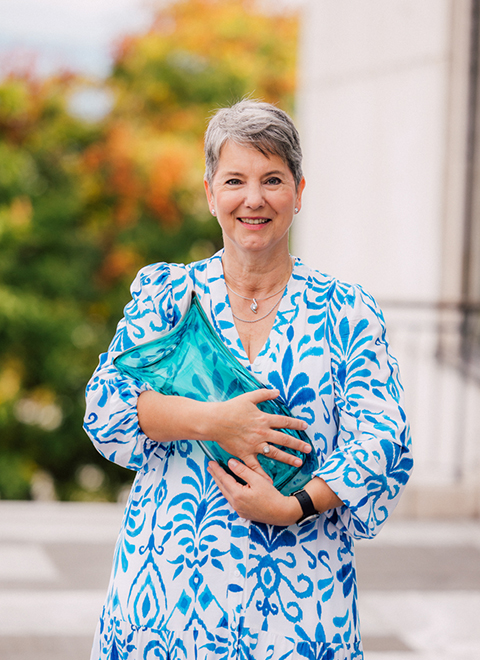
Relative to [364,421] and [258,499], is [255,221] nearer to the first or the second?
[364,421]

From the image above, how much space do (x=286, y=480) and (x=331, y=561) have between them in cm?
22

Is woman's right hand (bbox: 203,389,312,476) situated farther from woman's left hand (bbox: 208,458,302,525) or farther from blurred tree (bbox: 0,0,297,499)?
blurred tree (bbox: 0,0,297,499)

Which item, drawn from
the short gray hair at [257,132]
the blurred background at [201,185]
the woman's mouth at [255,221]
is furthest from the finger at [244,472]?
the blurred background at [201,185]

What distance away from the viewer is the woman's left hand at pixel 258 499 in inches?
67.8

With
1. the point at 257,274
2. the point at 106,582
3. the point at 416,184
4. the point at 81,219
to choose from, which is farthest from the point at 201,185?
the point at 257,274

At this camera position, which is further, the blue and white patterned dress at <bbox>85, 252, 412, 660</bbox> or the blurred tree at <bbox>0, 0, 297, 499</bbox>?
the blurred tree at <bbox>0, 0, 297, 499</bbox>

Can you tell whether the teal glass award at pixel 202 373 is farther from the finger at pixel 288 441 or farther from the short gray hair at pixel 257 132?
the short gray hair at pixel 257 132

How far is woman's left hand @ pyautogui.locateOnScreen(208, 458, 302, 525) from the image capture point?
5.65 ft

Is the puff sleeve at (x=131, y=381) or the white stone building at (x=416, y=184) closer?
the puff sleeve at (x=131, y=381)

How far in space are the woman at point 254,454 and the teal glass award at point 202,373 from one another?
3 centimetres

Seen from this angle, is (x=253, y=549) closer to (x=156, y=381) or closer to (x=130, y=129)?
(x=156, y=381)

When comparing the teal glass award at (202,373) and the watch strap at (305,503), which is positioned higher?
the teal glass award at (202,373)

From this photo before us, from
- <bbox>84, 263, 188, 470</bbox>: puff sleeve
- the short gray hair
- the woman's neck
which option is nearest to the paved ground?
<bbox>84, 263, 188, 470</bbox>: puff sleeve

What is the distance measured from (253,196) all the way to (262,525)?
723 millimetres
